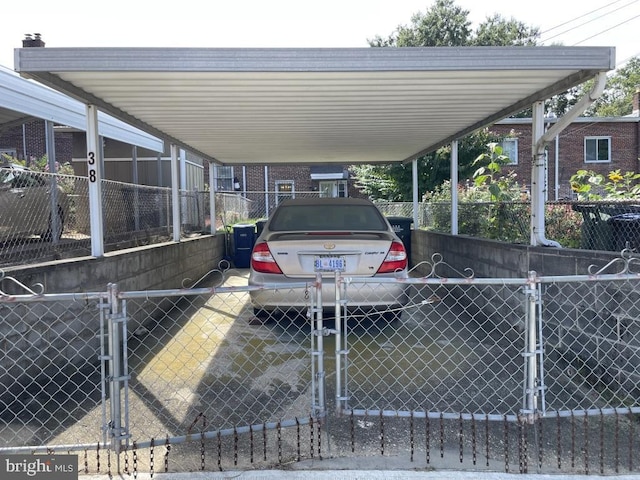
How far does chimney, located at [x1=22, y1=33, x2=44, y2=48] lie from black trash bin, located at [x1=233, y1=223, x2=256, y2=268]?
18.3 ft

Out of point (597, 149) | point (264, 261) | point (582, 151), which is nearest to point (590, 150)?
point (597, 149)

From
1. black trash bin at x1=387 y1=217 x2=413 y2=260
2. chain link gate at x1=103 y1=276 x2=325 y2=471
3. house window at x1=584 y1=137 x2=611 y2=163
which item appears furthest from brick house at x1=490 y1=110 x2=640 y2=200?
chain link gate at x1=103 y1=276 x2=325 y2=471

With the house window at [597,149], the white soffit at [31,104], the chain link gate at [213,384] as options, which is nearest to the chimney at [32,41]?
the white soffit at [31,104]

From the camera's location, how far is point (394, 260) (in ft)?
17.5

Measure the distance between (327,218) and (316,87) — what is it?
6.18 ft

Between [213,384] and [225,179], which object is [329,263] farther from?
[225,179]

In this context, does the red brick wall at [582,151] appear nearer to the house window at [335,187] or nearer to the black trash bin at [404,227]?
the house window at [335,187]

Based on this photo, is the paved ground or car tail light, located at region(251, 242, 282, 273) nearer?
the paved ground

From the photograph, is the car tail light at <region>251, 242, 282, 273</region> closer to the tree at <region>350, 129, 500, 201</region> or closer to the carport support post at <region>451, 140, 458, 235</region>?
the carport support post at <region>451, 140, 458, 235</region>

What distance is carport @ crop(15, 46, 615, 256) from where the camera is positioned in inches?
165

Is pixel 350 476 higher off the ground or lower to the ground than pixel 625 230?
lower

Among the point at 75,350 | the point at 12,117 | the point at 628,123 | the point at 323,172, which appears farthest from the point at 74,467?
the point at 628,123

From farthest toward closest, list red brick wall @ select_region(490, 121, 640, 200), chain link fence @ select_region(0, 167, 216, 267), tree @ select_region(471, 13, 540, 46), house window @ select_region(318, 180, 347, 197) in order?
tree @ select_region(471, 13, 540, 46) → house window @ select_region(318, 180, 347, 197) → red brick wall @ select_region(490, 121, 640, 200) → chain link fence @ select_region(0, 167, 216, 267)

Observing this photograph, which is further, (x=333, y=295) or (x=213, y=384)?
(x=333, y=295)
